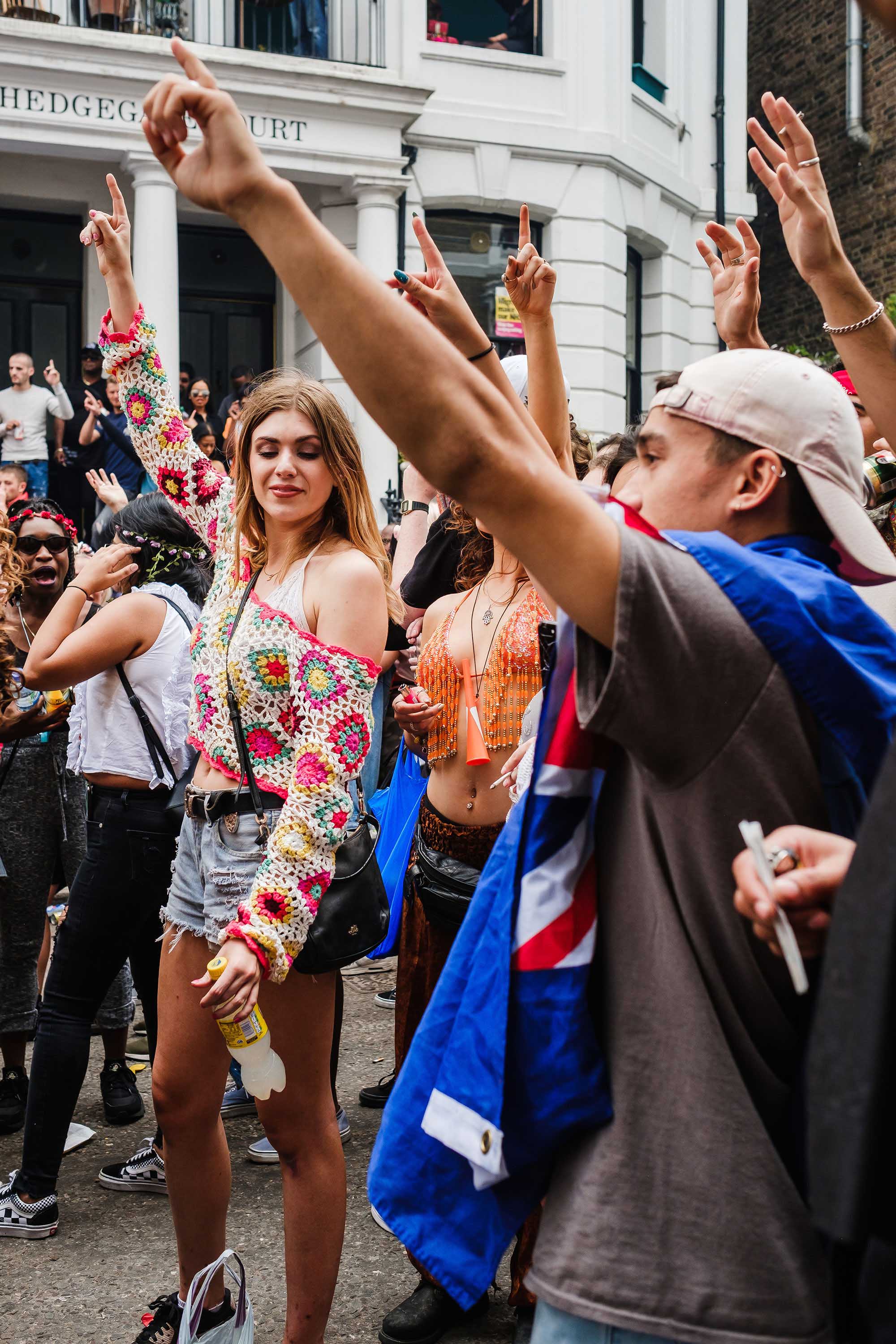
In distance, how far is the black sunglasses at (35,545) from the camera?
4.88 metres

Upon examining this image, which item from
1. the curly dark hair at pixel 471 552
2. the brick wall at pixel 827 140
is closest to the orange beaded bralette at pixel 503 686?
the curly dark hair at pixel 471 552

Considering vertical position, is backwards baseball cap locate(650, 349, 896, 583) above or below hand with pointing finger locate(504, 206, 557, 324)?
below

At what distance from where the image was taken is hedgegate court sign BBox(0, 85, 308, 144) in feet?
38.7

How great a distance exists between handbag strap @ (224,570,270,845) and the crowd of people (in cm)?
1

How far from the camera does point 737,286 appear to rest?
Answer: 2.71 metres

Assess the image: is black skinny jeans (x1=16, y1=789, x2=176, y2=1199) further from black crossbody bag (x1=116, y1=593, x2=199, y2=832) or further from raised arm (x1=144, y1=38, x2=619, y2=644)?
raised arm (x1=144, y1=38, x2=619, y2=644)

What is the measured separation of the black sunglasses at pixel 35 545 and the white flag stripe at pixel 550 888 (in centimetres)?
371

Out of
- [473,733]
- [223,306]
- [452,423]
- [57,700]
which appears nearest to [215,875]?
[473,733]

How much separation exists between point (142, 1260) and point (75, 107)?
1127 cm

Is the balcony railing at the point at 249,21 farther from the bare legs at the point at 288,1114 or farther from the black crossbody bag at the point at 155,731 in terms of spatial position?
the bare legs at the point at 288,1114

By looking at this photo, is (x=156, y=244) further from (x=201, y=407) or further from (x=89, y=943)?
(x=89, y=943)

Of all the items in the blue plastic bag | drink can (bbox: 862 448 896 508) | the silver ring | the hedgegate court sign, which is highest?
the hedgegate court sign

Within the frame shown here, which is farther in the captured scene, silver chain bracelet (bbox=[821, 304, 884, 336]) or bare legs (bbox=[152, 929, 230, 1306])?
bare legs (bbox=[152, 929, 230, 1306])

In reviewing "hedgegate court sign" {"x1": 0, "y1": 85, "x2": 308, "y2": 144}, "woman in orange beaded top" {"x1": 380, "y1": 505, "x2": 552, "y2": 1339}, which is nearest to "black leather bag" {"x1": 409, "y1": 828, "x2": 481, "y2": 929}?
"woman in orange beaded top" {"x1": 380, "y1": 505, "x2": 552, "y2": 1339}
